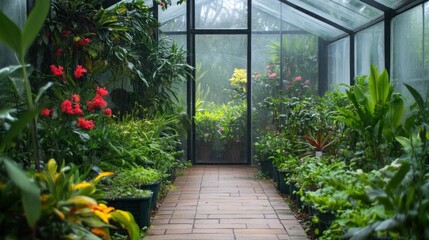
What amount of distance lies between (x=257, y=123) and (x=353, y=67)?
1904mm

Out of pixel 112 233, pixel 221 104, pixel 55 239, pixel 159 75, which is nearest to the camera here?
pixel 55 239

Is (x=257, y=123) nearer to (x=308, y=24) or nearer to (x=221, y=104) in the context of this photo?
(x=221, y=104)

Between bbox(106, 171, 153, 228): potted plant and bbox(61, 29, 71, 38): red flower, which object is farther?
bbox(61, 29, 71, 38): red flower

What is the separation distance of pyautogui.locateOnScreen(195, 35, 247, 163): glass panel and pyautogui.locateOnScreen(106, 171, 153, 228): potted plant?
14.5ft

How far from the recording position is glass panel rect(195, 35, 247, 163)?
28.4ft

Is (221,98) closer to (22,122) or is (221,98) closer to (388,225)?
(388,225)

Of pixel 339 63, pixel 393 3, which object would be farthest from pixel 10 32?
pixel 339 63

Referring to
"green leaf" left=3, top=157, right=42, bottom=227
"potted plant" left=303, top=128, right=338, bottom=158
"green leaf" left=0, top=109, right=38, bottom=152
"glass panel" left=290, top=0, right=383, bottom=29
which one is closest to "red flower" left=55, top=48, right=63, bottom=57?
"potted plant" left=303, top=128, right=338, bottom=158

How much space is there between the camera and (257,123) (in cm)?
860

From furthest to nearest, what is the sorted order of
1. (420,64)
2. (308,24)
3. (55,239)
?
(308,24)
(420,64)
(55,239)

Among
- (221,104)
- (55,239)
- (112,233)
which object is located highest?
(221,104)

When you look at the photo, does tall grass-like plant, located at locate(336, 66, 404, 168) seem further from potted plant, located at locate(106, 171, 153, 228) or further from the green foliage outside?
potted plant, located at locate(106, 171, 153, 228)

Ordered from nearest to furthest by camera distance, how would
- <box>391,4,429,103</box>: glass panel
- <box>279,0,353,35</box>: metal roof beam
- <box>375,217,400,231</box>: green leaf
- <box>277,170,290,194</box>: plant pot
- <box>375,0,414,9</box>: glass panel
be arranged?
<box>375,217,400,231</box>: green leaf
<box>391,4,429,103</box>: glass panel
<box>375,0,414,9</box>: glass panel
<box>277,170,290,194</box>: plant pot
<box>279,0,353,35</box>: metal roof beam

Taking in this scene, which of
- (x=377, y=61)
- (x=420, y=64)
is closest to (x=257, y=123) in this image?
(x=377, y=61)
